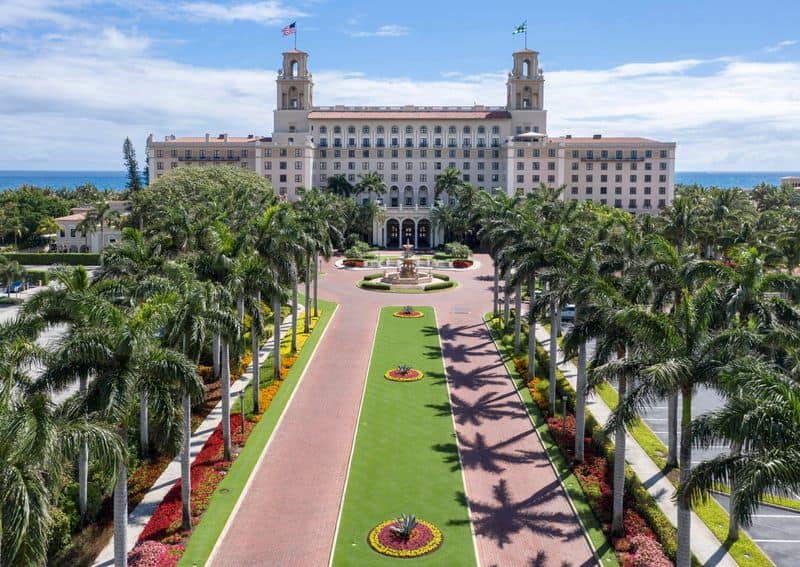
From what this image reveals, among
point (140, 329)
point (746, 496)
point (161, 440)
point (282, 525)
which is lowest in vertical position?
point (282, 525)

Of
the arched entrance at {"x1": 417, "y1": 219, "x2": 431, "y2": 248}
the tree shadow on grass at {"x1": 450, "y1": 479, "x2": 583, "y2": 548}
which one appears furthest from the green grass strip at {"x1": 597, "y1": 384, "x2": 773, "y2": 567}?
the arched entrance at {"x1": 417, "y1": 219, "x2": 431, "y2": 248}

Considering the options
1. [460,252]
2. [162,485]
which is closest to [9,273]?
[162,485]

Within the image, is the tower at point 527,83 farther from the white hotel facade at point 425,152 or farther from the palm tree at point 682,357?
the palm tree at point 682,357

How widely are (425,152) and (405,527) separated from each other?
4223 inches

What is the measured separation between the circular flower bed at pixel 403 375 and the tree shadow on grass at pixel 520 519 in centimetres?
1463

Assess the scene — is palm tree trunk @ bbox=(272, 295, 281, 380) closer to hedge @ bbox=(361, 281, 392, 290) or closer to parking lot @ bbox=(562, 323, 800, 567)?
parking lot @ bbox=(562, 323, 800, 567)

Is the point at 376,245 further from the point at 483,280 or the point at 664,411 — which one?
the point at 664,411

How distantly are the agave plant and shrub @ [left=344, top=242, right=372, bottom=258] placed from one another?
75574 mm

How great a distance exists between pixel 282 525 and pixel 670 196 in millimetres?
113255

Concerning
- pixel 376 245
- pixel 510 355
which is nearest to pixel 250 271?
pixel 510 355

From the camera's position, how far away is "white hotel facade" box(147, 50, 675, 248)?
12212 cm

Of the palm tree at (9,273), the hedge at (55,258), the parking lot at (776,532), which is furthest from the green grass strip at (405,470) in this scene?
the hedge at (55,258)

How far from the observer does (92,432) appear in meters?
17.3

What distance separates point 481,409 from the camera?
3697cm
